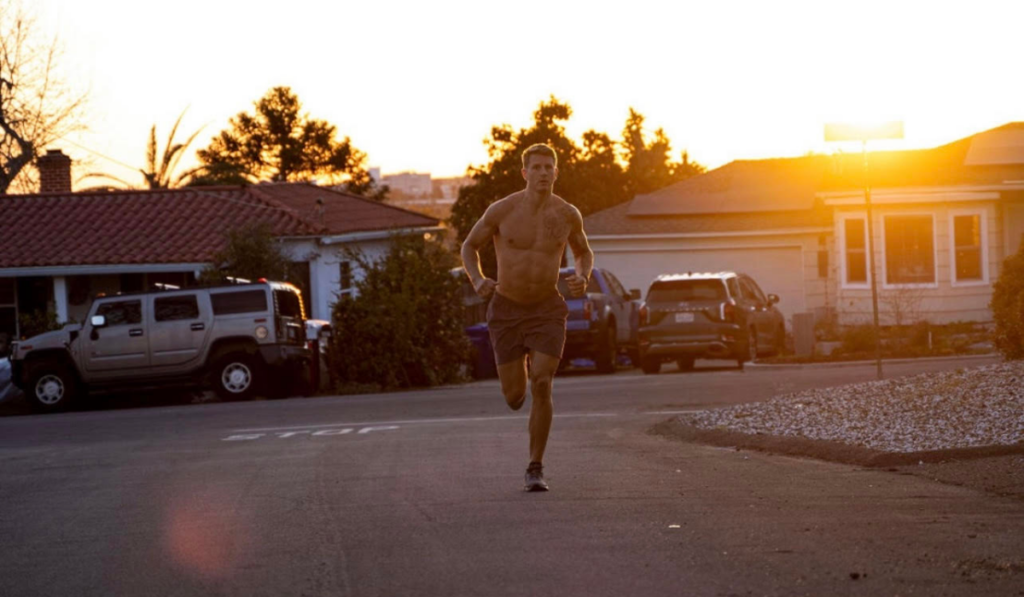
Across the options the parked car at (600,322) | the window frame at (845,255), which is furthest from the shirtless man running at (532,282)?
the window frame at (845,255)

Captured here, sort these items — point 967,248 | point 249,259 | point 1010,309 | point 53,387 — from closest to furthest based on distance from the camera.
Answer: point 1010,309
point 53,387
point 249,259
point 967,248

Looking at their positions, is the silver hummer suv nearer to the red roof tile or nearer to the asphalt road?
the red roof tile

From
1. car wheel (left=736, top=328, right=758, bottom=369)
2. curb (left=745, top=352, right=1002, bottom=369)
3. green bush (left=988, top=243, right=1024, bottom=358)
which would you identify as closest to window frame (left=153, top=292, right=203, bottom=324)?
car wheel (left=736, top=328, right=758, bottom=369)

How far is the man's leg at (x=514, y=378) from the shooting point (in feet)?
31.3

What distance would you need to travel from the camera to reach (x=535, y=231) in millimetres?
9508

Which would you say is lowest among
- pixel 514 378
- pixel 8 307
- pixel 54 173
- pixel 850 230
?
pixel 514 378

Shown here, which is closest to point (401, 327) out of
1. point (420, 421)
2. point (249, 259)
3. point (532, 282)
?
point (249, 259)

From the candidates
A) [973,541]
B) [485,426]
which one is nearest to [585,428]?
[485,426]

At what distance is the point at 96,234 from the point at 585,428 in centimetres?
2255

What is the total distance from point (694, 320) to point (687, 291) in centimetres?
61

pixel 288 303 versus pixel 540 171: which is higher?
pixel 540 171

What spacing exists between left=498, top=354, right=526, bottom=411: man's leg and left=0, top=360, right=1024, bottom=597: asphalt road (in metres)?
0.61

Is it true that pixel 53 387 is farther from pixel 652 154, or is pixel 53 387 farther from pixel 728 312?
pixel 652 154

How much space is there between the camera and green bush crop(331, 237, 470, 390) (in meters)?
25.3
